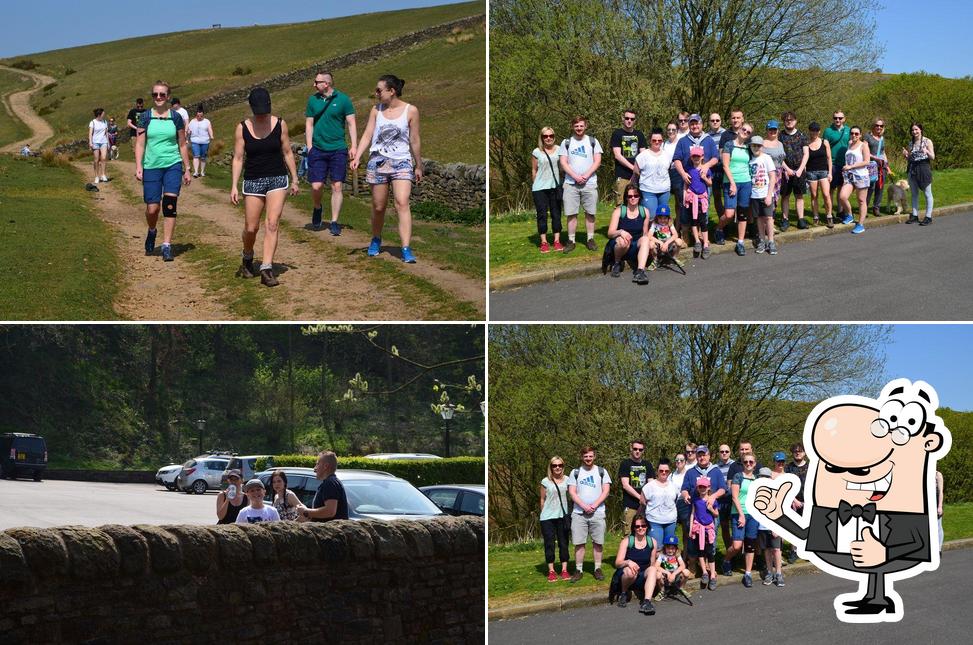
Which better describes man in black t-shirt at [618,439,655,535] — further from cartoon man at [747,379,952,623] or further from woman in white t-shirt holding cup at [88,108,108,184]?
woman in white t-shirt holding cup at [88,108,108,184]

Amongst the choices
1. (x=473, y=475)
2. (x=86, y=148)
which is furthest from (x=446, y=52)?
(x=473, y=475)

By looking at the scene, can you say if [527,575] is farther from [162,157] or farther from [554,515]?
[162,157]

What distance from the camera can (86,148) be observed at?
2020 inches

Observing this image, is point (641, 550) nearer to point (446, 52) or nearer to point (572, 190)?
point (572, 190)

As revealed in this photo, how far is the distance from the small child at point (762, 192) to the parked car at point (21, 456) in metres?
22.4

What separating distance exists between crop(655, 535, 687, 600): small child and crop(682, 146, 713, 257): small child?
4.30 meters

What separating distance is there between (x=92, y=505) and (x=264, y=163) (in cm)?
1472

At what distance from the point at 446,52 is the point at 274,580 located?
48.7 m

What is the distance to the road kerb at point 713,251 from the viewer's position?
45.8 feet

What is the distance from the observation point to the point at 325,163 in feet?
46.6

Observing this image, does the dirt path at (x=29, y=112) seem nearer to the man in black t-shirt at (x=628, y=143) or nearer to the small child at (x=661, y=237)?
the man in black t-shirt at (x=628, y=143)

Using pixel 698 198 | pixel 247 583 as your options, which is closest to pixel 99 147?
pixel 698 198

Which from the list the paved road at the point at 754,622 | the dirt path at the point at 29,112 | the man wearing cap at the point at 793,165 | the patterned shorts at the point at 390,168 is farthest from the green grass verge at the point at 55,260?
the dirt path at the point at 29,112

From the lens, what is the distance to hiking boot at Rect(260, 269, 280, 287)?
486 inches
